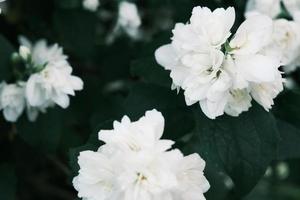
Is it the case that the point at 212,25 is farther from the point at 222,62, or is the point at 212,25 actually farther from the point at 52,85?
the point at 52,85

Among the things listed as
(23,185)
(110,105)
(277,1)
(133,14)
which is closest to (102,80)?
(110,105)

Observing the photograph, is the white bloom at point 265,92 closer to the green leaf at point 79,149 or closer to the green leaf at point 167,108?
the green leaf at point 167,108

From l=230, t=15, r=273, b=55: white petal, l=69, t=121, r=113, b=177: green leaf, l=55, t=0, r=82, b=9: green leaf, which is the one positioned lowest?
l=69, t=121, r=113, b=177: green leaf

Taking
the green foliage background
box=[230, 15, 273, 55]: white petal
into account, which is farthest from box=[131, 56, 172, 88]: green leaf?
box=[230, 15, 273, 55]: white petal

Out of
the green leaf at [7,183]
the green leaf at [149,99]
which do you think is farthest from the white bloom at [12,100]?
the green leaf at [149,99]

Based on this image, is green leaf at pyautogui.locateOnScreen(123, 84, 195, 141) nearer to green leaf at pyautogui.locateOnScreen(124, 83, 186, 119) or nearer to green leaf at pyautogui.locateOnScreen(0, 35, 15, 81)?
green leaf at pyautogui.locateOnScreen(124, 83, 186, 119)

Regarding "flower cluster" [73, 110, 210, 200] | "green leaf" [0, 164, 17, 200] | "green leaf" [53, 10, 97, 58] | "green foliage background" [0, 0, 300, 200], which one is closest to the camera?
"flower cluster" [73, 110, 210, 200]

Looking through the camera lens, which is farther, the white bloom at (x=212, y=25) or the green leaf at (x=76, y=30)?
the green leaf at (x=76, y=30)

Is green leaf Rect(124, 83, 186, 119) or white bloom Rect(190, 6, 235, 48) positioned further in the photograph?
green leaf Rect(124, 83, 186, 119)
